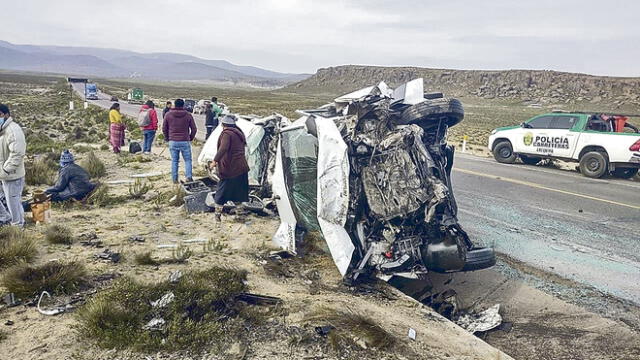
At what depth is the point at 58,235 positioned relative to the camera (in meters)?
5.75

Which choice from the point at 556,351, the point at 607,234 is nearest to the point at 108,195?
the point at 556,351

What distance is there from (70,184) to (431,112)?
6.05 metres

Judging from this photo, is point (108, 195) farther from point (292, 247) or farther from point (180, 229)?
point (292, 247)

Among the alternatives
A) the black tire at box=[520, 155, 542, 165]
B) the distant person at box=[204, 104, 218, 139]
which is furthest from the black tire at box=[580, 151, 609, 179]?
the distant person at box=[204, 104, 218, 139]

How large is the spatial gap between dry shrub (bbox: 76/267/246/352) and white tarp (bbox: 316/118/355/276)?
1044mm

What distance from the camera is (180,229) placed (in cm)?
671

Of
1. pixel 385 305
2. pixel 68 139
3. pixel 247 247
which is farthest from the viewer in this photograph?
pixel 68 139

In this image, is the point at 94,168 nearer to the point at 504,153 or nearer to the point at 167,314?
the point at 167,314

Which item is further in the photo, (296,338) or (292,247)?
(292,247)

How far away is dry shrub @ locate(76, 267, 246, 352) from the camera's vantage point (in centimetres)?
366

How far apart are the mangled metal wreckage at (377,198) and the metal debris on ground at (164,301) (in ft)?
5.42

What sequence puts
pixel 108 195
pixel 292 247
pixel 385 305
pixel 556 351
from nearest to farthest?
pixel 556 351 → pixel 385 305 → pixel 292 247 → pixel 108 195

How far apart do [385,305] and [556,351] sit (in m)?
1.57

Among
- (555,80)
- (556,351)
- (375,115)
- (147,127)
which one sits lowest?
(556,351)
